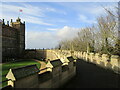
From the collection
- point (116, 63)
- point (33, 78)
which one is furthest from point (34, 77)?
point (116, 63)

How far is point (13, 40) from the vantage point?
47031 millimetres

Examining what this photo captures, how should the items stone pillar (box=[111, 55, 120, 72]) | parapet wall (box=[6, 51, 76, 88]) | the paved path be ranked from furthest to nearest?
stone pillar (box=[111, 55, 120, 72]) → the paved path → parapet wall (box=[6, 51, 76, 88])

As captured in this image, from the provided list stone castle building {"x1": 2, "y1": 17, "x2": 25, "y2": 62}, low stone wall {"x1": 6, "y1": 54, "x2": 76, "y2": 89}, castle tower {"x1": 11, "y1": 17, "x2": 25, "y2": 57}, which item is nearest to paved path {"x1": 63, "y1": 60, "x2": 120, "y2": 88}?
low stone wall {"x1": 6, "y1": 54, "x2": 76, "y2": 89}

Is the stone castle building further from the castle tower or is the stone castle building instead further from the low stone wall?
the low stone wall

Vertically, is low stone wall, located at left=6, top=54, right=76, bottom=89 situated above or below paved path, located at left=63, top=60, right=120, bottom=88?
above

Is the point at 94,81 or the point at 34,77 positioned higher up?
the point at 34,77

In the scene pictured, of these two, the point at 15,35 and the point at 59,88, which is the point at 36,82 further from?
the point at 15,35

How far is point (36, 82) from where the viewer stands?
18.3 feet

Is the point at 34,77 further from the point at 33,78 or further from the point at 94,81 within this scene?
the point at 94,81

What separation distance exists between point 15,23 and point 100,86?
52167mm

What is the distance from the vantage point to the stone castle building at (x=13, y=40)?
4050cm

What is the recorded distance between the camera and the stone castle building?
4050 cm

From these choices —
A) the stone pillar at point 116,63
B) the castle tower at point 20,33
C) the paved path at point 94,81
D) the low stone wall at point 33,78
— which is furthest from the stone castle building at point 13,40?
the low stone wall at point 33,78

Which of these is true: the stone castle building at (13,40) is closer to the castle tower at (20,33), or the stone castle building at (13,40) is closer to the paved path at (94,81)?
the castle tower at (20,33)
